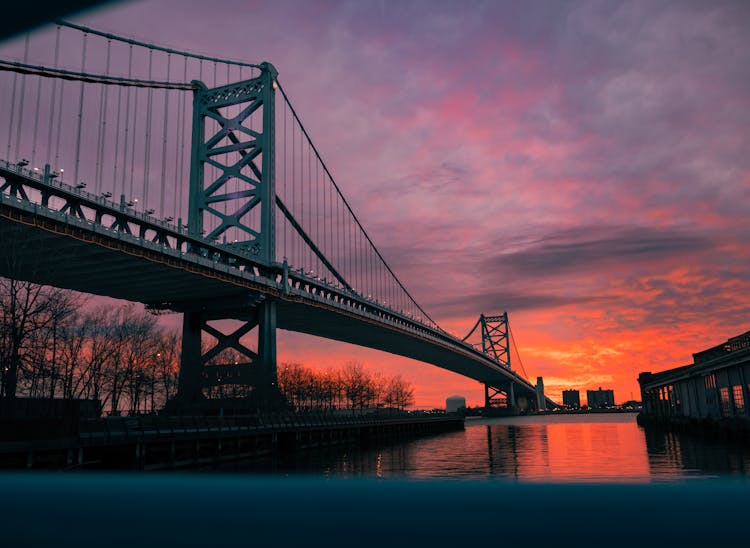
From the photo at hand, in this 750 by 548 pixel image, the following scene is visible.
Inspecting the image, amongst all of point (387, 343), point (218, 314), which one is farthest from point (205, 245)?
point (387, 343)

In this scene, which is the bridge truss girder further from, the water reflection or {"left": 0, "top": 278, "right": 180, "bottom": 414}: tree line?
the water reflection

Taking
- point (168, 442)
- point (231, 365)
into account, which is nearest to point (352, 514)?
point (168, 442)

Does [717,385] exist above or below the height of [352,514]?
above

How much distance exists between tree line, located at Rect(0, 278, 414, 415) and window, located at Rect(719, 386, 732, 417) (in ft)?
115

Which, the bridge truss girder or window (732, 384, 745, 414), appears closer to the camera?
window (732, 384, 745, 414)

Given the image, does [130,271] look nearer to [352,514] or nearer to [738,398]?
[352,514]

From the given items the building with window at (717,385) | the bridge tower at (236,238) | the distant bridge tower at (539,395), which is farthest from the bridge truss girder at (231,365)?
the distant bridge tower at (539,395)

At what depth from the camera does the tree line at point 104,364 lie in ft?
115

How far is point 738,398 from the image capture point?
42562mm

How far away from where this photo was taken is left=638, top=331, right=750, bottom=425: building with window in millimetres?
39500

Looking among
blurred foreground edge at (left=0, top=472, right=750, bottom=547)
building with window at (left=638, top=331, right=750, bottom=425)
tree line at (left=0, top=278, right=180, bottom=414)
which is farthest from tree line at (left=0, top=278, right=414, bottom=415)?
building with window at (left=638, top=331, right=750, bottom=425)

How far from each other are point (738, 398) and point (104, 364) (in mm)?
63148

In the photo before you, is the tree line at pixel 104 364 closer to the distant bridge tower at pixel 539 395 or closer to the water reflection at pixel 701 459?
the water reflection at pixel 701 459

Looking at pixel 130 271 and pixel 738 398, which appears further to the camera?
pixel 130 271
